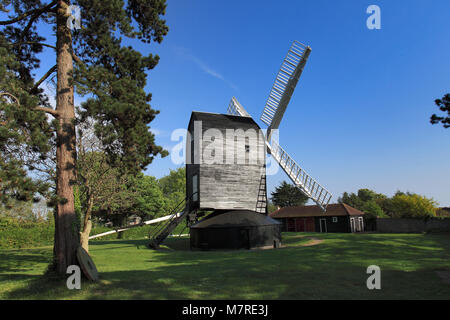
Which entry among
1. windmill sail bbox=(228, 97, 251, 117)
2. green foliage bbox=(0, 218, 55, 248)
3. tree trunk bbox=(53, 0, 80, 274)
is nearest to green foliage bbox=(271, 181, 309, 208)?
windmill sail bbox=(228, 97, 251, 117)

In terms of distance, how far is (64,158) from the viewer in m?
10.4

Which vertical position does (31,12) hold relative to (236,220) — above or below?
above

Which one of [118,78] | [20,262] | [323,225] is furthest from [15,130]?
[323,225]

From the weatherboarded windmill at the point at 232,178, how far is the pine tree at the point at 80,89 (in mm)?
10015

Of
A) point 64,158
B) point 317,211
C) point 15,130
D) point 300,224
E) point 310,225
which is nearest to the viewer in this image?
point 15,130

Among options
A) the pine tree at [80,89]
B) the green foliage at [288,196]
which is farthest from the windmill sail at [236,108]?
the green foliage at [288,196]

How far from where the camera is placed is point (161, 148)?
Result: 13.5 meters

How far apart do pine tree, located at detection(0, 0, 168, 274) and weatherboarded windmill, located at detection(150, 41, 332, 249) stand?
32.9 feet

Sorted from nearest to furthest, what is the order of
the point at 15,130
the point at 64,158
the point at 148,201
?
1. the point at 15,130
2. the point at 64,158
3. the point at 148,201

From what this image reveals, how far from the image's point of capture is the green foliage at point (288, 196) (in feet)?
214

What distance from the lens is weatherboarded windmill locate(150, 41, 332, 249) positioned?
22.1 metres

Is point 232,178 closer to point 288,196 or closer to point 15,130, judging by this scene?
point 15,130

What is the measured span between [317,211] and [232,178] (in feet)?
77.0

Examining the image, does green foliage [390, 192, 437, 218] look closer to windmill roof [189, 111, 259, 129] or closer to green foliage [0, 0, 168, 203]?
windmill roof [189, 111, 259, 129]
